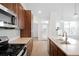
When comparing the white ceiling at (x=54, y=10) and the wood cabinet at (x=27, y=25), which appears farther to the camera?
the white ceiling at (x=54, y=10)

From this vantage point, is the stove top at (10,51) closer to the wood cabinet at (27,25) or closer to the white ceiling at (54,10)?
the wood cabinet at (27,25)

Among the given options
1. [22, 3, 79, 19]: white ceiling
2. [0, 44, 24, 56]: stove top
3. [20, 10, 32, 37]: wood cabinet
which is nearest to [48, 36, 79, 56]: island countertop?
[0, 44, 24, 56]: stove top

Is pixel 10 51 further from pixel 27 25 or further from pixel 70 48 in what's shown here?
pixel 27 25

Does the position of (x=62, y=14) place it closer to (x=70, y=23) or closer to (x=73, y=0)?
(x=70, y=23)

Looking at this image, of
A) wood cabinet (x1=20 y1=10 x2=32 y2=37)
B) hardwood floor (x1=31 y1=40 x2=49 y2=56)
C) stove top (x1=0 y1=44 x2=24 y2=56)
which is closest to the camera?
stove top (x1=0 y1=44 x2=24 y2=56)

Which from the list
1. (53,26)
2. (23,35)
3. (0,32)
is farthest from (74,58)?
(53,26)

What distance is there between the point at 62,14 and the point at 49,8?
39.1 inches

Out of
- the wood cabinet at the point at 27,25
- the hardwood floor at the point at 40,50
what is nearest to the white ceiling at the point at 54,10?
the wood cabinet at the point at 27,25

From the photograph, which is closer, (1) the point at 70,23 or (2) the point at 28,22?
(2) the point at 28,22

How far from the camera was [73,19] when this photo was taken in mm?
8148

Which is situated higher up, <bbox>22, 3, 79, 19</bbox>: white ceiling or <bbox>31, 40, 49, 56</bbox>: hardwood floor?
<bbox>22, 3, 79, 19</bbox>: white ceiling

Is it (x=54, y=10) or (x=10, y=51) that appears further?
(x=54, y=10)

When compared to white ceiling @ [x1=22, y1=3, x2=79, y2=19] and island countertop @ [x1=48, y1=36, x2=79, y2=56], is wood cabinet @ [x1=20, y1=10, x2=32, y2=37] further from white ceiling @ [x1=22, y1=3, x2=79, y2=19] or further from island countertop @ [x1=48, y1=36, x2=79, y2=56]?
island countertop @ [x1=48, y1=36, x2=79, y2=56]

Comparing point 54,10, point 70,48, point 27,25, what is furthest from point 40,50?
point 54,10
